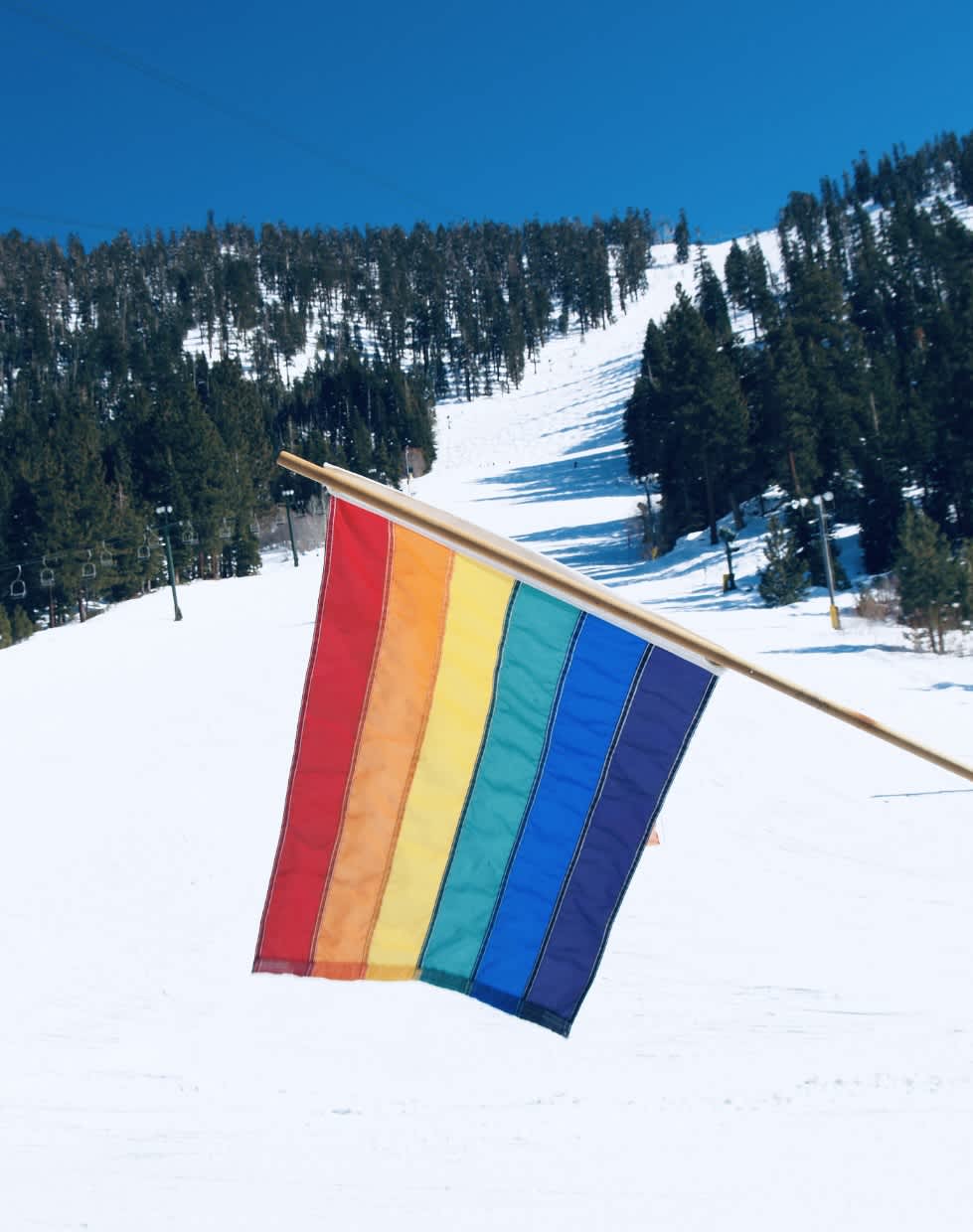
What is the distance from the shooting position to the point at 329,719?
3.68m

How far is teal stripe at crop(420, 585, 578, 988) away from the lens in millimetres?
3658

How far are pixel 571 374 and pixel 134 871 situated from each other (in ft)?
373

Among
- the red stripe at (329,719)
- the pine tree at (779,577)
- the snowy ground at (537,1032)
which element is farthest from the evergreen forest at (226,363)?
the red stripe at (329,719)

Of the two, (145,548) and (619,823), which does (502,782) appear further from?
(145,548)

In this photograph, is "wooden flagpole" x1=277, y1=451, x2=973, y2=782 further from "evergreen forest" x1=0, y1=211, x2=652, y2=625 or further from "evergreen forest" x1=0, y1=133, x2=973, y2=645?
"evergreen forest" x1=0, y1=211, x2=652, y2=625

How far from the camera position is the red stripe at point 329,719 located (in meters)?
3.63

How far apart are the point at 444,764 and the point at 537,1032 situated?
630cm

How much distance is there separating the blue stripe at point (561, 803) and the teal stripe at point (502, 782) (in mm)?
51

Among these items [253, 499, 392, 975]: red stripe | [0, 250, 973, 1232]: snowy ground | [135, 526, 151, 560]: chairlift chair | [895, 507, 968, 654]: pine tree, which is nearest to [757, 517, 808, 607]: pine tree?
[895, 507, 968, 654]: pine tree

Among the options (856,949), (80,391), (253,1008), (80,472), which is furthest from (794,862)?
(80,391)

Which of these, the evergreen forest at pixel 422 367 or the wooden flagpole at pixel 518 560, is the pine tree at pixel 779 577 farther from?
the wooden flagpole at pixel 518 560

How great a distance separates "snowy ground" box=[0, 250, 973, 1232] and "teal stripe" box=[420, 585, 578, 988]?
3.43m

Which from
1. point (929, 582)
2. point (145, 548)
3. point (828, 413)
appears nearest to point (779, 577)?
point (929, 582)

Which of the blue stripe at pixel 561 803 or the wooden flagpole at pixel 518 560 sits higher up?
the wooden flagpole at pixel 518 560
